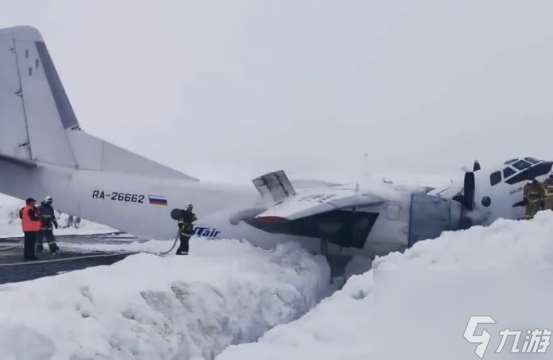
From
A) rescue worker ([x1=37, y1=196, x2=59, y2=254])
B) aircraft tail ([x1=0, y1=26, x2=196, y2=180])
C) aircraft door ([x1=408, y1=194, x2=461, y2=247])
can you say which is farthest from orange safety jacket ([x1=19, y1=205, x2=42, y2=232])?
aircraft door ([x1=408, y1=194, x2=461, y2=247])

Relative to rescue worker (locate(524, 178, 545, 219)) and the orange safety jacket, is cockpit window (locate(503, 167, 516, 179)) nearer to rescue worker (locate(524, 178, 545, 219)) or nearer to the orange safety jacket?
rescue worker (locate(524, 178, 545, 219))

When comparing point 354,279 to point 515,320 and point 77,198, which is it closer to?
point 515,320

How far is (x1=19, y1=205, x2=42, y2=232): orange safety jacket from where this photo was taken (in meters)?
15.2

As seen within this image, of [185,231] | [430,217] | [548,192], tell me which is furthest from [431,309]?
[185,231]

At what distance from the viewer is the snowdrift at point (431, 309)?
15.9 feet

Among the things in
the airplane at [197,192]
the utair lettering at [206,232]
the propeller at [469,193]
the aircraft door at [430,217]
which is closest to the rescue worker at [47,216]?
the airplane at [197,192]

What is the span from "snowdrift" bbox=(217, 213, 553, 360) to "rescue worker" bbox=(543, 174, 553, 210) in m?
6.26

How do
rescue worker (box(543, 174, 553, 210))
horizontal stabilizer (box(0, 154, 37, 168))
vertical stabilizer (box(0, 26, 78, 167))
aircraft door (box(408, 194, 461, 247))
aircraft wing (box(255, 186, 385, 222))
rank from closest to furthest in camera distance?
rescue worker (box(543, 174, 553, 210))
aircraft wing (box(255, 186, 385, 222))
aircraft door (box(408, 194, 461, 247))
horizontal stabilizer (box(0, 154, 37, 168))
vertical stabilizer (box(0, 26, 78, 167))

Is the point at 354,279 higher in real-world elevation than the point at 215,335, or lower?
higher

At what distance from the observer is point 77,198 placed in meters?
17.3

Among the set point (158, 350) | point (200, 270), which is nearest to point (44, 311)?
point (158, 350)

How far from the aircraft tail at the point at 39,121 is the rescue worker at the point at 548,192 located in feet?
34.8

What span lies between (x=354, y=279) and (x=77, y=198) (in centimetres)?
1286

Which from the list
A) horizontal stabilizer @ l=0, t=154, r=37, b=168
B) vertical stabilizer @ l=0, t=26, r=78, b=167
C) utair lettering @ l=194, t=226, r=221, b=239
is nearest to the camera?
utair lettering @ l=194, t=226, r=221, b=239
